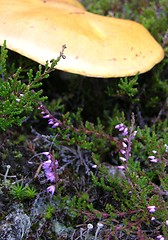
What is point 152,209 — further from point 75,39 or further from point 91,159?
point 75,39

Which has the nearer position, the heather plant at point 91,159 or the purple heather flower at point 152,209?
the purple heather flower at point 152,209

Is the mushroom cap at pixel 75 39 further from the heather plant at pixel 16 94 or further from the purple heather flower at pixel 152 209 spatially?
the purple heather flower at pixel 152 209

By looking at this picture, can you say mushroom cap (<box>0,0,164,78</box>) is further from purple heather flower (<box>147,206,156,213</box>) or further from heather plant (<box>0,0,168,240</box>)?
purple heather flower (<box>147,206,156,213</box>)

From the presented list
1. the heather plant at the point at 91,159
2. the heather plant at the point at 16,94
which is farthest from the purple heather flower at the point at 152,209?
the heather plant at the point at 16,94

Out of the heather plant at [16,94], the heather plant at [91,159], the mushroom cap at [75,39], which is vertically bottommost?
the heather plant at [91,159]

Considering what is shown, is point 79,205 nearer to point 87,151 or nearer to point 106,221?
point 106,221

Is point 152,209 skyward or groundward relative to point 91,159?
skyward

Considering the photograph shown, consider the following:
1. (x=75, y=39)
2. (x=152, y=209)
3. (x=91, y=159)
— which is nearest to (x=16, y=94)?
(x=75, y=39)

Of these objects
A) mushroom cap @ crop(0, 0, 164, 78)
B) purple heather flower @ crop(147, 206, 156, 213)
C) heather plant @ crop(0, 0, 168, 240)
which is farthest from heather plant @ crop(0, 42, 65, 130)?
purple heather flower @ crop(147, 206, 156, 213)

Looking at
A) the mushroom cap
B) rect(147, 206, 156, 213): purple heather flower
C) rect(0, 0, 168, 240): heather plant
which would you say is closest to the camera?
rect(147, 206, 156, 213): purple heather flower
